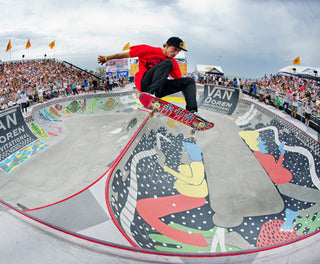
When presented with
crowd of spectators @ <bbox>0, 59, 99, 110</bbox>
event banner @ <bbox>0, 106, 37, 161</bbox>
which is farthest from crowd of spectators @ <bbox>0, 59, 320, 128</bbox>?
event banner @ <bbox>0, 106, 37, 161</bbox>

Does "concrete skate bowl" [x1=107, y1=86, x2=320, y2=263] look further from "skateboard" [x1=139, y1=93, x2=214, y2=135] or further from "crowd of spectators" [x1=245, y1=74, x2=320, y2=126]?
"skateboard" [x1=139, y1=93, x2=214, y2=135]

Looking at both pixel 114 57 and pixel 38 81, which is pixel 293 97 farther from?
pixel 38 81

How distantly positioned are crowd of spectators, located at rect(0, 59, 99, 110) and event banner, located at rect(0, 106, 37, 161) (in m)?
4.66

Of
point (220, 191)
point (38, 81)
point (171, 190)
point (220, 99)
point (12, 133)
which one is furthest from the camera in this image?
point (38, 81)

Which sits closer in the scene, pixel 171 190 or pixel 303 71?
pixel 171 190

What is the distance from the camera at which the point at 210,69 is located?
27141mm

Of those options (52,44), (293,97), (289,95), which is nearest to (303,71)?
(289,95)

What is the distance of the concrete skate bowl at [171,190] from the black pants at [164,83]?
2708 millimetres

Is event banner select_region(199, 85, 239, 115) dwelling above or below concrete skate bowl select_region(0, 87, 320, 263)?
above

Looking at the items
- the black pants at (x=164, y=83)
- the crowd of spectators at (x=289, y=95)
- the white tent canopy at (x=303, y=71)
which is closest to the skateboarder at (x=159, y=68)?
the black pants at (x=164, y=83)

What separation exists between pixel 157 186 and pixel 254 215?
335 cm

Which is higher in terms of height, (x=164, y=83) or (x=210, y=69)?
(x=210, y=69)

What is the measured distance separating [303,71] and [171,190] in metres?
20.9

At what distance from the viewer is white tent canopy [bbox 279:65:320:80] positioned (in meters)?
19.2
